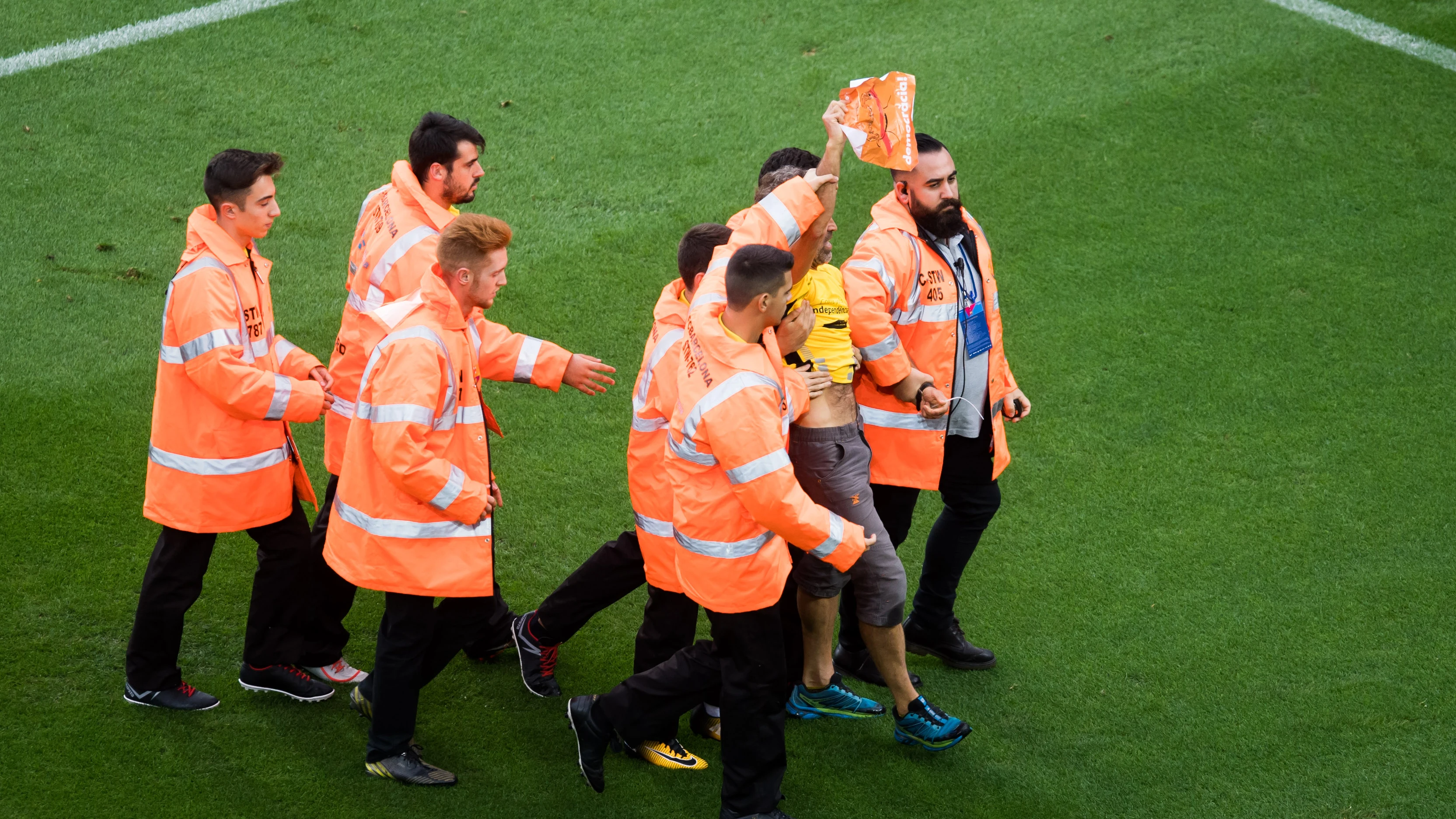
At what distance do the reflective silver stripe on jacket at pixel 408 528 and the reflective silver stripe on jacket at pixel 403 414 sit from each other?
0.35 m

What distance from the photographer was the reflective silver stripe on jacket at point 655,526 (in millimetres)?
4305

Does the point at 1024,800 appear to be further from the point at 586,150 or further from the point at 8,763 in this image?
the point at 586,150

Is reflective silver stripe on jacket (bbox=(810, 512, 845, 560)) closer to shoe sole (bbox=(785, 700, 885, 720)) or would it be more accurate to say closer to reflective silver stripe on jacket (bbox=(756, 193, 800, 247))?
reflective silver stripe on jacket (bbox=(756, 193, 800, 247))

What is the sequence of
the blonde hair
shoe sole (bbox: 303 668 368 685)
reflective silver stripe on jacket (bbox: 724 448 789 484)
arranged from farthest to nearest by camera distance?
shoe sole (bbox: 303 668 368 685) < the blonde hair < reflective silver stripe on jacket (bbox: 724 448 789 484)

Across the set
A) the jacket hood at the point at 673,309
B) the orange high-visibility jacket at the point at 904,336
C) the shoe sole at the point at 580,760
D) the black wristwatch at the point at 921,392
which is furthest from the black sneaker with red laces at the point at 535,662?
the black wristwatch at the point at 921,392

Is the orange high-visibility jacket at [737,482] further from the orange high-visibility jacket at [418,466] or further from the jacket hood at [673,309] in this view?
the orange high-visibility jacket at [418,466]

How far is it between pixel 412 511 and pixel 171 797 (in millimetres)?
1234

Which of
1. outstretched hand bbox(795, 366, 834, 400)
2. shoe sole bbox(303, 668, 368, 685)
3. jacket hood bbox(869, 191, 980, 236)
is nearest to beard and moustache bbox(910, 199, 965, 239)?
jacket hood bbox(869, 191, 980, 236)

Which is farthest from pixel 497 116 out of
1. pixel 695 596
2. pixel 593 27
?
pixel 695 596

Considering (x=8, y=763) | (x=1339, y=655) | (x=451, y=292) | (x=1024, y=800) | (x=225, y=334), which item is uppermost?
(x=451, y=292)

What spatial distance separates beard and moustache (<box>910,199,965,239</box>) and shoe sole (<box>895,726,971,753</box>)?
1.75 metres

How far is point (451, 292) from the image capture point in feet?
13.0

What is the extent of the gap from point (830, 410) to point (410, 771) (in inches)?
71.1

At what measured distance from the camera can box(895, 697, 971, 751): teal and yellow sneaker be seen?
14.8 feet
